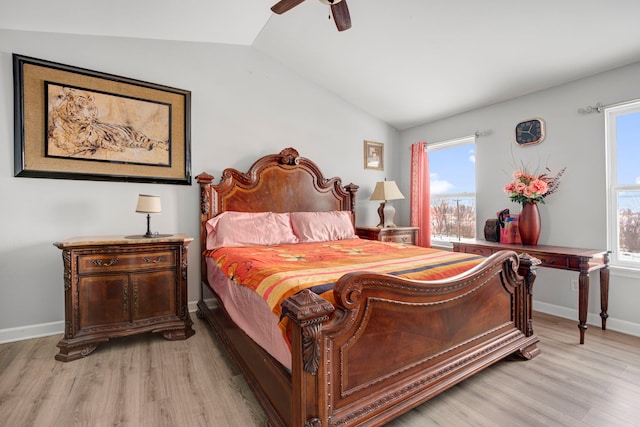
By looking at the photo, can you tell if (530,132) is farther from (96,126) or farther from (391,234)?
(96,126)

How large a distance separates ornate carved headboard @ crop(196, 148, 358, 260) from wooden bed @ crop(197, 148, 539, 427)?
1.25 m

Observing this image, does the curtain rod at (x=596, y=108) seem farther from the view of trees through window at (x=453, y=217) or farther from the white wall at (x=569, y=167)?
the view of trees through window at (x=453, y=217)

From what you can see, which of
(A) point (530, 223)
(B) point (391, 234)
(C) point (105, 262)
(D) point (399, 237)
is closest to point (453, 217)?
(D) point (399, 237)

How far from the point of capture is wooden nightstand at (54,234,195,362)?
2.26 metres

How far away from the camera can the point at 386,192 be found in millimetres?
4184

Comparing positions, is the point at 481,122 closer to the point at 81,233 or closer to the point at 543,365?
the point at 543,365

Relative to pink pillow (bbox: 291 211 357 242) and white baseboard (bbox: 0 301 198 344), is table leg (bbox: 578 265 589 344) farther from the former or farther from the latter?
white baseboard (bbox: 0 301 198 344)

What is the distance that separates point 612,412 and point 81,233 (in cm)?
402

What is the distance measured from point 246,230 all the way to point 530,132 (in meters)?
3.25

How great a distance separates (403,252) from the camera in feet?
8.39

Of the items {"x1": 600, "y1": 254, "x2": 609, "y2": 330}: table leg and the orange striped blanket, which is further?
{"x1": 600, "y1": 254, "x2": 609, "y2": 330}: table leg

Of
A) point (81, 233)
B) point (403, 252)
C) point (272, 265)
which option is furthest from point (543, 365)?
point (81, 233)

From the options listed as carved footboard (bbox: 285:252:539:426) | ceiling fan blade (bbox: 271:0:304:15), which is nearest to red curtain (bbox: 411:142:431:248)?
carved footboard (bbox: 285:252:539:426)

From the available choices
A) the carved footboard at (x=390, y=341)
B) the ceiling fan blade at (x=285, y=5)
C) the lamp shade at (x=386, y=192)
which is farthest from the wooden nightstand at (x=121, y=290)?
the lamp shade at (x=386, y=192)
